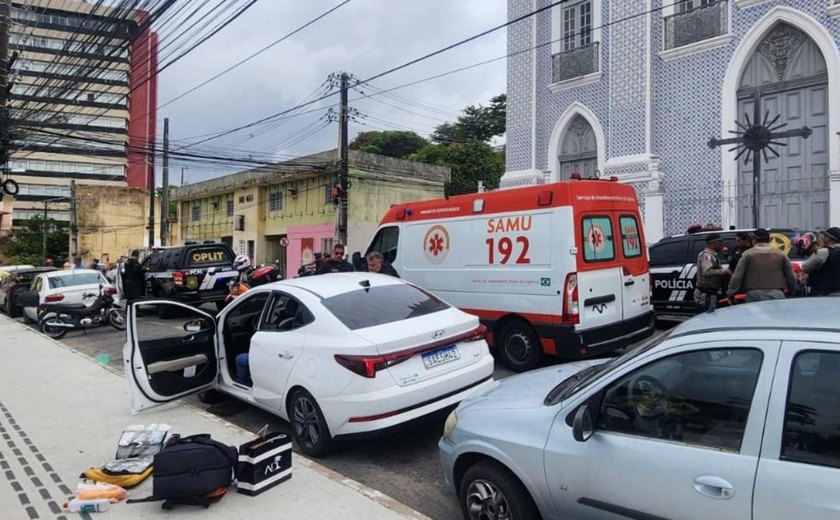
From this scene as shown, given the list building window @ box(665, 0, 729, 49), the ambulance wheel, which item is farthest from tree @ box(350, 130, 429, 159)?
the ambulance wheel

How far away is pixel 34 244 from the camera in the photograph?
4944cm

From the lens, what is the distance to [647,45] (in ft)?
49.3

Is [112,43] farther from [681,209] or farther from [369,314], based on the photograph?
[681,209]

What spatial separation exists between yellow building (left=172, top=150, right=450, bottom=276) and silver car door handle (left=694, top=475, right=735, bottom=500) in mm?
22578

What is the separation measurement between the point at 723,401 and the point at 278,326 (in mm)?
3900

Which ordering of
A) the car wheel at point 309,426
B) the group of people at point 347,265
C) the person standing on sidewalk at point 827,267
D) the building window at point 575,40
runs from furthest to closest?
1. the building window at point 575,40
2. the group of people at point 347,265
3. the person standing on sidewalk at point 827,267
4. the car wheel at point 309,426

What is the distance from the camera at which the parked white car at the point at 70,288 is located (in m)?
12.9

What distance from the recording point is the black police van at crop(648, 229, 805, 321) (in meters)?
8.88

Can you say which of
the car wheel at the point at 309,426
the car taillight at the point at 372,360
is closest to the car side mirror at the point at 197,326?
the car wheel at the point at 309,426

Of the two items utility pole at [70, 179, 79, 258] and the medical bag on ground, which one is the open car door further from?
utility pole at [70, 179, 79, 258]

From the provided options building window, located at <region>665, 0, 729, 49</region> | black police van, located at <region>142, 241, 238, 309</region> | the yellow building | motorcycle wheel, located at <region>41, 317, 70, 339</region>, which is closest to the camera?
motorcycle wheel, located at <region>41, 317, 70, 339</region>

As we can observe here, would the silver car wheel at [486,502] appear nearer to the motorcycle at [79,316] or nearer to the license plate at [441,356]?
the license plate at [441,356]

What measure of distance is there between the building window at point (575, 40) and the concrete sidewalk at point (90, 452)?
1480cm

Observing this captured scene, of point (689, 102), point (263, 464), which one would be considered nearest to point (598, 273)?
point (263, 464)
